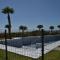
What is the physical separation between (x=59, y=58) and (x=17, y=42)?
1298cm

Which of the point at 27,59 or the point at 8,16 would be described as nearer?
the point at 27,59

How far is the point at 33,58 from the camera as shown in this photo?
10211mm

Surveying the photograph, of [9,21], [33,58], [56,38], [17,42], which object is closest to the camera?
[33,58]

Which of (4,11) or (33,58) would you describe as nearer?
(33,58)

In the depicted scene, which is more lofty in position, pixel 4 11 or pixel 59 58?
pixel 4 11

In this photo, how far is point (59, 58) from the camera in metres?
10.7

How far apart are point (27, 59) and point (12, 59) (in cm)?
84

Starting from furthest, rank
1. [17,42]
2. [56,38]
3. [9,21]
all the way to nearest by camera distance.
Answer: [9,21]
[56,38]
[17,42]

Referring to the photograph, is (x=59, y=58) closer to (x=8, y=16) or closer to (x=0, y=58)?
(x=0, y=58)

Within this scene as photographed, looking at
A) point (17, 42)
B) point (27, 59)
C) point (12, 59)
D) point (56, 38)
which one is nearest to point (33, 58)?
point (27, 59)

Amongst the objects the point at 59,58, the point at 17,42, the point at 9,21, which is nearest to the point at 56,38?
the point at 17,42

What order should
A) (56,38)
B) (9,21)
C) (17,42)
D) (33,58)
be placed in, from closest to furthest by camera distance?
(33,58) < (17,42) < (56,38) < (9,21)

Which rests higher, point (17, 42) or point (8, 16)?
point (8, 16)

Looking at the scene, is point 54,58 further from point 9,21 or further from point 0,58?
point 9,21
